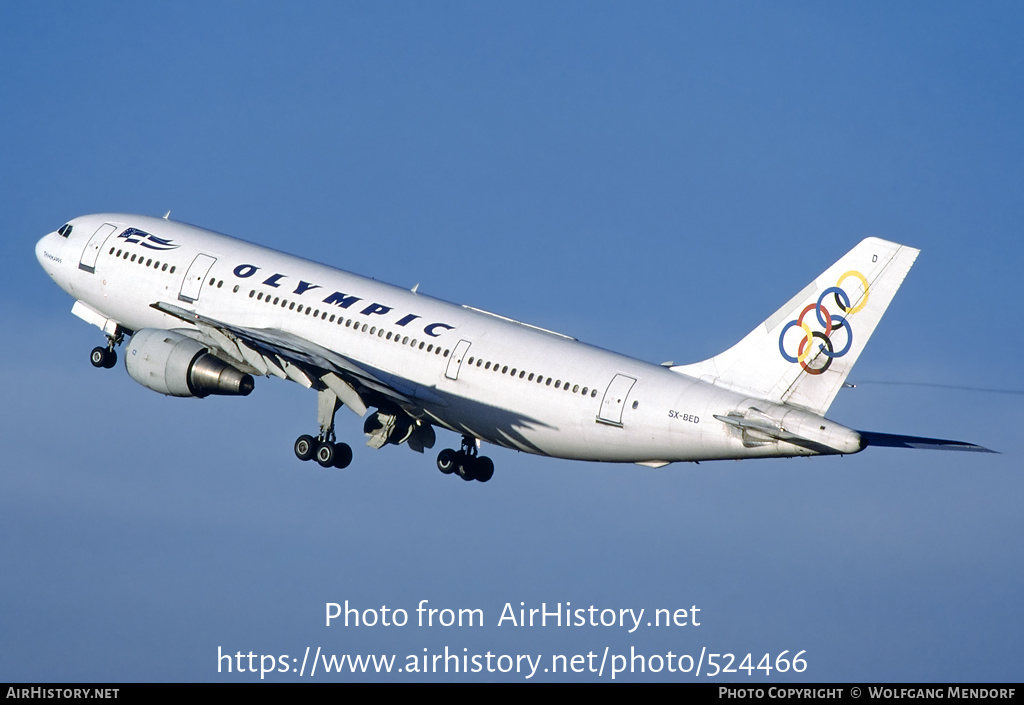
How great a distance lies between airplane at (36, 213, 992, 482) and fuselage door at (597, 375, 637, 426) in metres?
0.06

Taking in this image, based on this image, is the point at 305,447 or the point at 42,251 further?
the point at 42,251

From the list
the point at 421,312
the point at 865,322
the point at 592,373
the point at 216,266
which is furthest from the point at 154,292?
the point at 865,322

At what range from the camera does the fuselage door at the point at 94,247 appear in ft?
190

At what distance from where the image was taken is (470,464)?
5547 centimetres

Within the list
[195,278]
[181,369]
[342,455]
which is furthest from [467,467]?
[195,278]

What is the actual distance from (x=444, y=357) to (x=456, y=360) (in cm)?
42

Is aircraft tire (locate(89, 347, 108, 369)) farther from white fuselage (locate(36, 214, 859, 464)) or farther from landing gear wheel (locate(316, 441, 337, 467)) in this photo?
landing gear wheel (locate(316, 441, 337, 467))

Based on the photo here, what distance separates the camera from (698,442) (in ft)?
149

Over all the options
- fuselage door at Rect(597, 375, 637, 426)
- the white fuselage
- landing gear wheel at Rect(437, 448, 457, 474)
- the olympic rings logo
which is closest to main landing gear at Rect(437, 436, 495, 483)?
landing gear wheel at Rect(437, 448, 457, 474)

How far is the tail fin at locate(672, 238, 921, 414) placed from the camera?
44.5 meters

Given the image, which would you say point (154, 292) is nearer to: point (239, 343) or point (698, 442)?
point (239, 343)

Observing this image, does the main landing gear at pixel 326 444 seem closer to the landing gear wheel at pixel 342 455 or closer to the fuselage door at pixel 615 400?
the landing gear wheel at pixel 342 455

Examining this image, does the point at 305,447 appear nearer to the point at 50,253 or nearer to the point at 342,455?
the point at 342,455

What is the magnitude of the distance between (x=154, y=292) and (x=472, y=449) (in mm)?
11241
